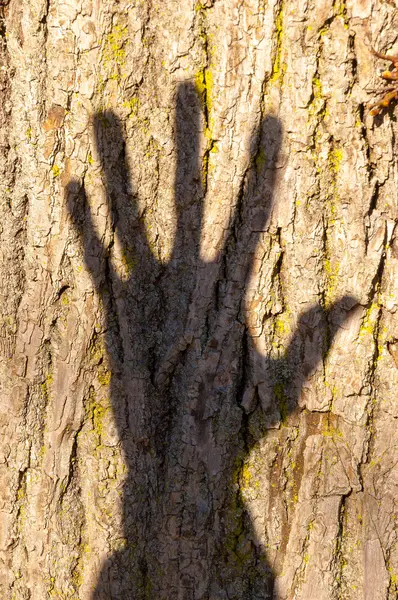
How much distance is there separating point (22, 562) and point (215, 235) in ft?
4.47

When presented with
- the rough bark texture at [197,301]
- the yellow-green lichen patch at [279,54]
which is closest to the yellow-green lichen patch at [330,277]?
the rough bark texture at [197,301]

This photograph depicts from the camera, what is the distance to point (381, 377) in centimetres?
205

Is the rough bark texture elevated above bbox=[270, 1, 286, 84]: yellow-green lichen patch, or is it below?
below

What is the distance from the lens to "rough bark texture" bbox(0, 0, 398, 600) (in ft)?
6.31

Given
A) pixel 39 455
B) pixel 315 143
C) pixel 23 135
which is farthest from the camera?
pixel 39 455

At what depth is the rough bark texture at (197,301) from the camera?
1.92 metres

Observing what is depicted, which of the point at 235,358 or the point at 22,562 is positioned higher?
the point at 235,358

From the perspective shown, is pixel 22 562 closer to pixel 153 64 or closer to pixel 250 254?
pixel 250 254

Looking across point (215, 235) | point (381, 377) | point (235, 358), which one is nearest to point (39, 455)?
point (235, 358)

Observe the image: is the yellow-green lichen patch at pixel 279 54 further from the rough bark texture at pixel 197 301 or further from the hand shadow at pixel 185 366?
the hand shadow at pixel 185 366

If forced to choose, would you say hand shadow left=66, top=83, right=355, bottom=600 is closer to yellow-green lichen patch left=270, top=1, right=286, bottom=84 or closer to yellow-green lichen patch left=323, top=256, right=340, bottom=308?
yellow-green lichen patch left=323, top=256, right=340, bottom=308

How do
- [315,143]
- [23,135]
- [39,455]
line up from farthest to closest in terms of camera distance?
[39,455], [23,135], [315,143]

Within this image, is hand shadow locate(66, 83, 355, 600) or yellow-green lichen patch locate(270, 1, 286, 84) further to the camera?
hand shadow locate(66, 83, 355, 600)

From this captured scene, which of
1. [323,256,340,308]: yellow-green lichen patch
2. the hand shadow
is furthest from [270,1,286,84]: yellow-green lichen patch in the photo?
[323,256,340,308]: yellow-green lichen patch
